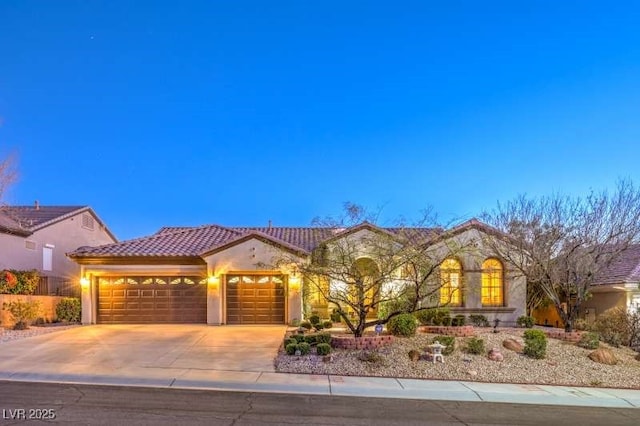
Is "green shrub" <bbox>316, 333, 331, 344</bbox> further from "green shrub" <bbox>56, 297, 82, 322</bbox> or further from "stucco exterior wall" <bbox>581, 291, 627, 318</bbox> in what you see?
"stucco exterior wall" <bbox>581, 291, 627, 318</bbox>

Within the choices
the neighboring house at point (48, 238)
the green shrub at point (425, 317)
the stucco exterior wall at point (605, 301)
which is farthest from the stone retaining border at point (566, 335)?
the neighboring house at point (48, 238)

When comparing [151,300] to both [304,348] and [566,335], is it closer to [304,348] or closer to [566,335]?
[304,348]

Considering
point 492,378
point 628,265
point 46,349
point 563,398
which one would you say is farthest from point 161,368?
point 628,265

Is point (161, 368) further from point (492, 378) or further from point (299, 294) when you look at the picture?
point (299, 294)

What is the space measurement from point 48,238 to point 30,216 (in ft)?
7.30

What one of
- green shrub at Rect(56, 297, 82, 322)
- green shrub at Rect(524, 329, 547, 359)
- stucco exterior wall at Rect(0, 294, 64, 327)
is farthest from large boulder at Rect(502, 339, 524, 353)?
green shrub at Rect(56, 297, 82, 322)

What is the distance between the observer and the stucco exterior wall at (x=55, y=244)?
82.3ft

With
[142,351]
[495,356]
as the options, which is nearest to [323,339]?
[495,356]

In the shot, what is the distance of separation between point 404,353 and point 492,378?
2.51 meters

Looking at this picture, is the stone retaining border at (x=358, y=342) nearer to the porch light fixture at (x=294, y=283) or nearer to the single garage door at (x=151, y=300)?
the porch light fixture at (x=294, y=283)

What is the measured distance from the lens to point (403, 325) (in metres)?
16.0

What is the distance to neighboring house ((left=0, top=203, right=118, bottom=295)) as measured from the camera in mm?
24734

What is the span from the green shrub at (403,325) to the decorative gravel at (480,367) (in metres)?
0.66

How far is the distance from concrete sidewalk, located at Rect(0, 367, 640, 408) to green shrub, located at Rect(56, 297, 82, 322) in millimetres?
11175
